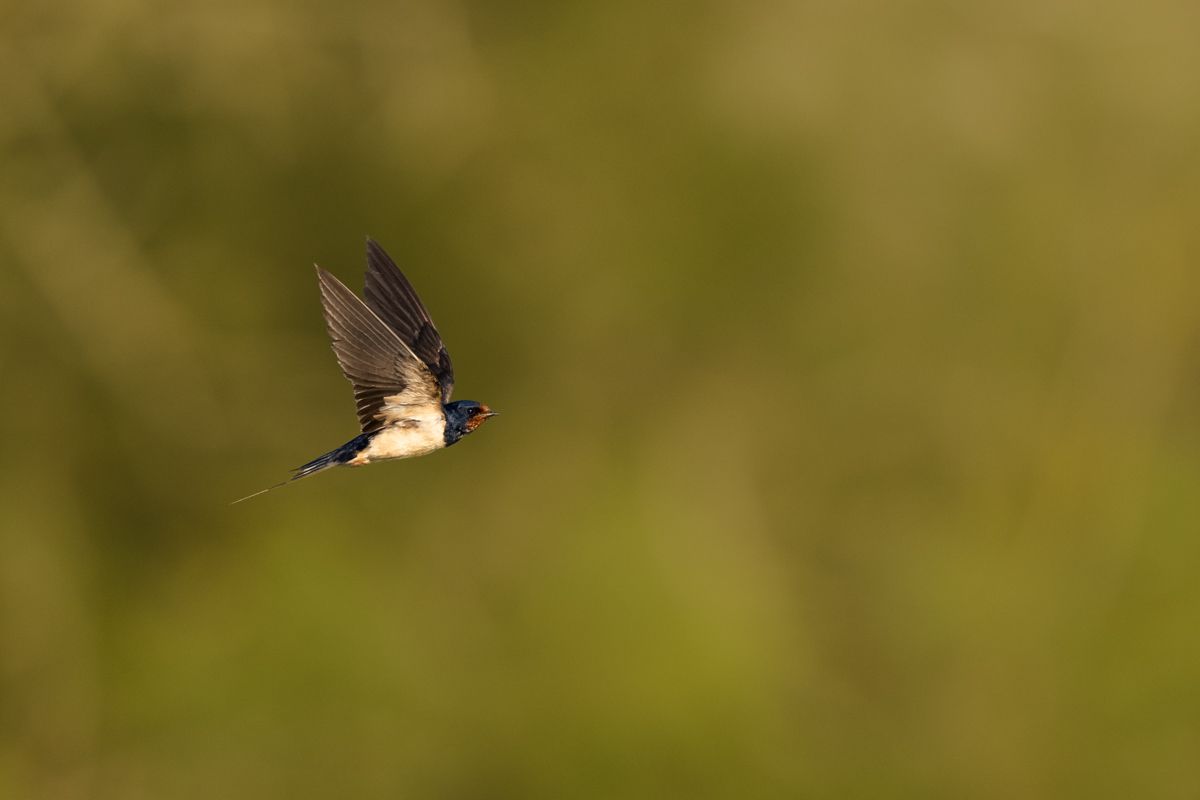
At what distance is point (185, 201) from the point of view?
26625 millimetres

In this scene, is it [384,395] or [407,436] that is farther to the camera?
[384,395]

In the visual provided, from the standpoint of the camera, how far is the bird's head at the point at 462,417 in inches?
235

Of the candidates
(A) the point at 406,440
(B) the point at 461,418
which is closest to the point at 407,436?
(A) the point at 406,440

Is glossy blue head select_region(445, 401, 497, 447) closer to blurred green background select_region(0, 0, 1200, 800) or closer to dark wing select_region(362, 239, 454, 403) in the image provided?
dark wing select_region(362, 239, 454, 403)

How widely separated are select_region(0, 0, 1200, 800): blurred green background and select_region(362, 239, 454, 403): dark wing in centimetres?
1600

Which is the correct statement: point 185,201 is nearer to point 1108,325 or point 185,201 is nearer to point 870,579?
point 870,579

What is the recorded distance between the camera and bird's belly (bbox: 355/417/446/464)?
5.86 m

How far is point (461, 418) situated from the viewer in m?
6.02

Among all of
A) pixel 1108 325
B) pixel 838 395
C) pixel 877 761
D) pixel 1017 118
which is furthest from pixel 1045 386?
pixel 877 761

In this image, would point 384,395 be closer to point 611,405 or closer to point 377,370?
point 377,370

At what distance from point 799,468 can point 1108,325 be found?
6.88 m

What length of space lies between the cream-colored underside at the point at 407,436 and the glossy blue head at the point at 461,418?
3cm

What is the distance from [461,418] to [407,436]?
242mm

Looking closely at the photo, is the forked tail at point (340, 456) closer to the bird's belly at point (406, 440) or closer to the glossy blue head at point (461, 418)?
the bird's belly at point (406, 440)
